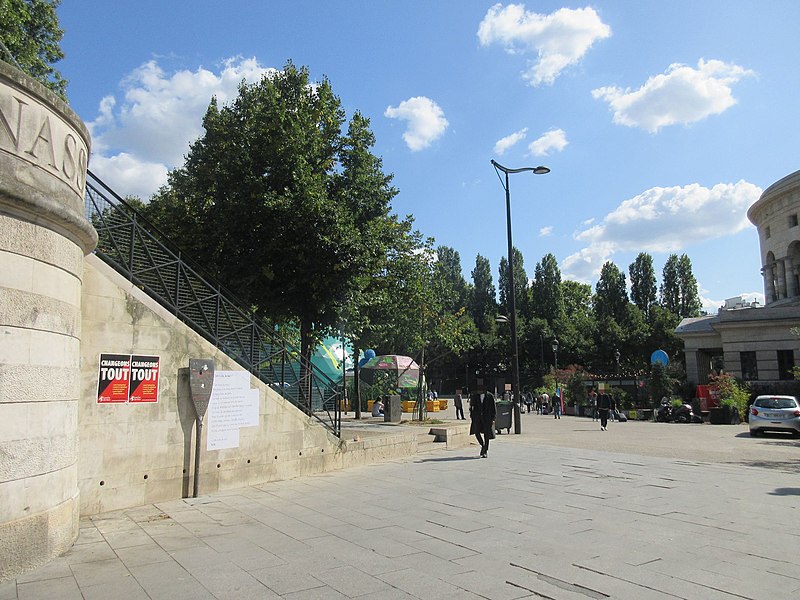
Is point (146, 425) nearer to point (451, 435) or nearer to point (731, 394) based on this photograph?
point (451, 435)

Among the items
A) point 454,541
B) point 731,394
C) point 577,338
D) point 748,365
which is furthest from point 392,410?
point 577,338

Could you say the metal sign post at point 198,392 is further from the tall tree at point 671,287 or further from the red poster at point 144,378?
the tall tree at point 671,287

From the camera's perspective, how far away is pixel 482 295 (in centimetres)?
7588

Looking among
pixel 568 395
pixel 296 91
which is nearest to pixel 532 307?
pixel 568 395

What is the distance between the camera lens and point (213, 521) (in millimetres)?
7047

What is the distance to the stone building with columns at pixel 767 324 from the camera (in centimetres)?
3155

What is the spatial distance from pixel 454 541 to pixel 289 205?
8963 mm

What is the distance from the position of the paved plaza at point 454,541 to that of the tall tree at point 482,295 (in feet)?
208

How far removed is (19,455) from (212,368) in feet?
12.0

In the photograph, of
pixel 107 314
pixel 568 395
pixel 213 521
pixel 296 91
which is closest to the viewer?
pixel 213 521

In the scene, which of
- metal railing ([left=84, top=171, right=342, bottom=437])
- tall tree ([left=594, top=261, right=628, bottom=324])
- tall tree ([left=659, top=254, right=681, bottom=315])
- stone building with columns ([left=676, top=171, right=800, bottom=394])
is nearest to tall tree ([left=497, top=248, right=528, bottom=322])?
tall tree ([left=594, top=261, right=628, bottom=324])

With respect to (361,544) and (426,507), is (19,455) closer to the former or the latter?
(361,544)

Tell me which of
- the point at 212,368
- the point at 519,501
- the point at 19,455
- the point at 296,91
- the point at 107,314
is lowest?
the point at 519,501

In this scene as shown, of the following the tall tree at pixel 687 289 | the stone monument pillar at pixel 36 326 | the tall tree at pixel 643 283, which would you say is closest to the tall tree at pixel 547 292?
the tall tree at pixel 643 283
